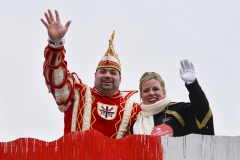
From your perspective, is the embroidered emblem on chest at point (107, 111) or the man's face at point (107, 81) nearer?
the embroidered emblem on chest at point (107, 111)

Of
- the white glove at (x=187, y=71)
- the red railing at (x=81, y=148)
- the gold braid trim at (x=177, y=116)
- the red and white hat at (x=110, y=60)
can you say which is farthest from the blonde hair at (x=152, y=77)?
the red railing at (x=81, y=148)

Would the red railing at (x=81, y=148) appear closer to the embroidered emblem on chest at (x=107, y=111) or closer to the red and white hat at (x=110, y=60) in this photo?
the embroidered emblem on chest at (x=107, y=111)

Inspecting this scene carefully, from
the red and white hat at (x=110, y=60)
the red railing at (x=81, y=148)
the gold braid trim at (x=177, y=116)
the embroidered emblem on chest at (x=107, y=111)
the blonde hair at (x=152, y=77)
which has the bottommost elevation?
the red railing at (x=81, y=148)

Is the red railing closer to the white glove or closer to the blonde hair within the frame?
the white glove

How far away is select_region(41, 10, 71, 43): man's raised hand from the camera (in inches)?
207

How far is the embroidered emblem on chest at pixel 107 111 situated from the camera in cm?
577

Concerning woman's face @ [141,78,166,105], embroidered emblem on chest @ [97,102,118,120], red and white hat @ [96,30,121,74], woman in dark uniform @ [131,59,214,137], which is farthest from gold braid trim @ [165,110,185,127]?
red and white hat @ [96,30,121,74]

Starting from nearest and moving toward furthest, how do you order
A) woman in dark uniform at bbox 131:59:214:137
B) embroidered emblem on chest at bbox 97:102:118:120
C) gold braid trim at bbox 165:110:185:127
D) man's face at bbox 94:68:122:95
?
woman in dark uniform at bbox 131:59:214:137 < gold braid trim at bbox 165:110:185:127 < embroidered emblem on chest at bbox 97:102:118:120 < man's face at bbox 94:68:122:95

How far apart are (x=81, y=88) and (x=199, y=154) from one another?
268 centimetres

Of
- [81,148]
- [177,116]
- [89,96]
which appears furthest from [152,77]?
[81,148]

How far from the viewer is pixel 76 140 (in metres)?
3.55

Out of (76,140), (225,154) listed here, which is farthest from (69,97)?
(225,154)

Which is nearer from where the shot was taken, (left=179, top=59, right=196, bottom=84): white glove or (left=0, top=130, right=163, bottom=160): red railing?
(left=0, top=130, right=163, bottom=160): red railing

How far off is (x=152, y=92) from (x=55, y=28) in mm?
1271
